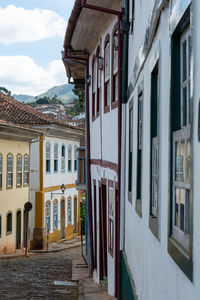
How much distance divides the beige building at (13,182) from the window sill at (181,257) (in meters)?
21.4

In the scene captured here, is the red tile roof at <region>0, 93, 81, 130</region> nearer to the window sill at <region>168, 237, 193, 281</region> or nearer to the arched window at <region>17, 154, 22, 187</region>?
the arched window at <region>17, 154, 22, 187</region>

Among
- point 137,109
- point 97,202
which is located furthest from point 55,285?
point 137,109

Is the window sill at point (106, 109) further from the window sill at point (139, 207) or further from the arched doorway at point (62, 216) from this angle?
the arched doorway at point (62, 216)

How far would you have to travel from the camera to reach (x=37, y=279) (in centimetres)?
1816

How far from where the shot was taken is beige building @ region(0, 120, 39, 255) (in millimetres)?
27781

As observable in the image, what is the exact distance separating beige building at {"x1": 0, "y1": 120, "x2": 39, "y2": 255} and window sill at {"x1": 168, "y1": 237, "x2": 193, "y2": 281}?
21420 millimetres

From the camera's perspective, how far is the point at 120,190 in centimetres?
1046

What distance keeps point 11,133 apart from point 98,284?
13.5 metres

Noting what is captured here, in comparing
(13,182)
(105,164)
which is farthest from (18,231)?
(105,164)

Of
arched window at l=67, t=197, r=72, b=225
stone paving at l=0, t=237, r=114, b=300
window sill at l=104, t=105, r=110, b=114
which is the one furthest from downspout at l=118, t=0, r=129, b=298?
arched window at l=67, t=197, r=72, b=225

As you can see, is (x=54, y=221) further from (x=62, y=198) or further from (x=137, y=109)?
(x=137, y=109)

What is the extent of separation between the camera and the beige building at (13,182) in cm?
2778

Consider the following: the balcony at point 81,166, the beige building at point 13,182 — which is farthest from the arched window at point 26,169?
the balcony at point 81,166

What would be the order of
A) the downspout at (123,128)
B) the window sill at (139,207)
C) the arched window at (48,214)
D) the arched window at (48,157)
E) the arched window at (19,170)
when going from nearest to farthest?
the window sill at (139,207) < the downspout at (123,128) < the arched window at (19,170) < the arched window at (48,214) < the arched window at (48,157)
